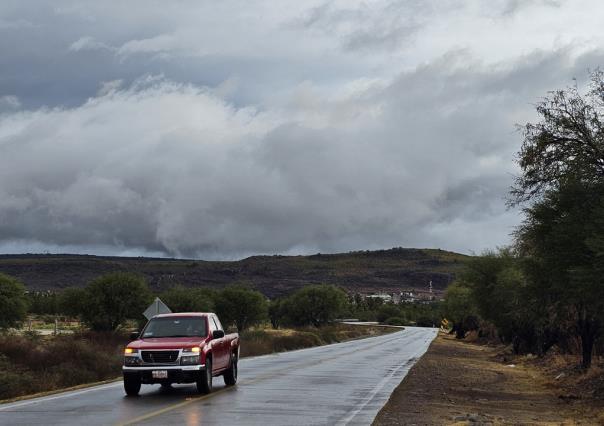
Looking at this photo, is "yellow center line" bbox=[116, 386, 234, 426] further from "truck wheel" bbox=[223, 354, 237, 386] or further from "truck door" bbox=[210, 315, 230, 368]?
"truck wheel" bbox=[223, 354, 237, 386]

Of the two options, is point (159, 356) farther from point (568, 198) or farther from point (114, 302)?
point (114, 302)

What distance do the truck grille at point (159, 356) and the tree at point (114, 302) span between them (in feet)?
152

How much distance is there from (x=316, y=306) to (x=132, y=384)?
365ft

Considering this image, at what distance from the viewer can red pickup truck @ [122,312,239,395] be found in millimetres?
19656

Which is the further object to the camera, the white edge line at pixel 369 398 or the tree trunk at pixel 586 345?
the tree trunk at pixel 586 345

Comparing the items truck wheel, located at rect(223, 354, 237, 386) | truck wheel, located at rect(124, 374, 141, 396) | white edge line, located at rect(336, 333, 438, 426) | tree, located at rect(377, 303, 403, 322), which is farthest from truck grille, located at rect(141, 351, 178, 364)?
tree, located at rect(377, 303, 403, 322)

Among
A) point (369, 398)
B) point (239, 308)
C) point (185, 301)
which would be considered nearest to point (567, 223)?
point (369, 398)

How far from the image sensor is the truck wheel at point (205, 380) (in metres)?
20.0

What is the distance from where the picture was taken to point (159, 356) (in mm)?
19734

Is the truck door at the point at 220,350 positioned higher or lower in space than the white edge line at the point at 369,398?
higher

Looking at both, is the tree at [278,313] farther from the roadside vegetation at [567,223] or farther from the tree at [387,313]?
the roadside vegetation at [567,223]

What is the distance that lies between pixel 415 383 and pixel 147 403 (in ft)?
36.7

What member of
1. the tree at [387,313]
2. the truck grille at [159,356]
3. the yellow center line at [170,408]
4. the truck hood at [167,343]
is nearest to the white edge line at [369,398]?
the yellow center line at [170,408]

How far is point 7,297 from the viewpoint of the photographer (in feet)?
226
